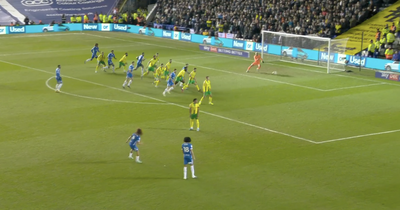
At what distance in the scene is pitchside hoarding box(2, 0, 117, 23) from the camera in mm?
77250

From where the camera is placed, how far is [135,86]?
3944 cm

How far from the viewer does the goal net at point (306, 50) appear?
4612cm

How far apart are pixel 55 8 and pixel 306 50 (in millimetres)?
44114

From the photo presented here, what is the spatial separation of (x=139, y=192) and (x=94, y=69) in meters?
28.1

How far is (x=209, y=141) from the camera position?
26.2 meters

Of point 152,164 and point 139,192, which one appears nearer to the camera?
point 139,192

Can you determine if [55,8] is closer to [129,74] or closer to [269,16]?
[269,16]

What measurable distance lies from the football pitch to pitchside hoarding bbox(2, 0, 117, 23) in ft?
111

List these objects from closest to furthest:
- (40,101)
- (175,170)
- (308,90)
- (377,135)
Result: 1. (175,170)
2. (377,135)
3. (40,101)
4. (308,90)

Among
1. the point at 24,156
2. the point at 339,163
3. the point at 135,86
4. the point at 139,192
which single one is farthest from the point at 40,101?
the point at 339,163

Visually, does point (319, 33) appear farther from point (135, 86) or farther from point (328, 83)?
point (135, 86)

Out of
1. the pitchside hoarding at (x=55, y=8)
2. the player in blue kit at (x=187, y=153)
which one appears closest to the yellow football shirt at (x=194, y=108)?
the player in blue kit at (x=187, y=153)

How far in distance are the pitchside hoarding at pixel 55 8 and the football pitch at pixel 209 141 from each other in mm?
33738

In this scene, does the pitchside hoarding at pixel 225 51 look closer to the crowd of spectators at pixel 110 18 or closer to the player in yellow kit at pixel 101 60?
the player in yellow kit at pixel 101 60
